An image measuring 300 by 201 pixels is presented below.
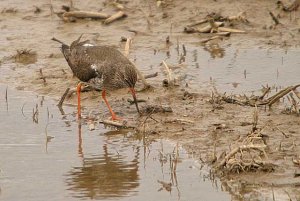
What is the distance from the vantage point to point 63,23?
1544 centimetres

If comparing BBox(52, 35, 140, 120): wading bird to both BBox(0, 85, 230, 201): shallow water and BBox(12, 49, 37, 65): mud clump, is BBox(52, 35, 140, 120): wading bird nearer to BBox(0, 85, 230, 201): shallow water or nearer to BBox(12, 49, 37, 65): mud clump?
BBox(0, 85, 230, 201): shallow water

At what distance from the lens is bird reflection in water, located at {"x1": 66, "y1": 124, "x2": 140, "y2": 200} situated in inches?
327

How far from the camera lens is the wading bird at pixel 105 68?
10.7 meters

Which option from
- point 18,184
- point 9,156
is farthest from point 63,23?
point 18,184

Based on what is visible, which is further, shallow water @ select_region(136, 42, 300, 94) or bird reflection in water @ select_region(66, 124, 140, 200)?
shallow water @ select_region(136, 42, 300, 94)

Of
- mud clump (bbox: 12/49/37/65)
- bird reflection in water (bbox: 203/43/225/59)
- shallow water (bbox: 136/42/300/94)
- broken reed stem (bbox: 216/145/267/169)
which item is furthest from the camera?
mud clump (bbox: 12/49/37/65)

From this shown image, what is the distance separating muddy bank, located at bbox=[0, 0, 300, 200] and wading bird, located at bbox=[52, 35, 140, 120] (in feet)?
1.36

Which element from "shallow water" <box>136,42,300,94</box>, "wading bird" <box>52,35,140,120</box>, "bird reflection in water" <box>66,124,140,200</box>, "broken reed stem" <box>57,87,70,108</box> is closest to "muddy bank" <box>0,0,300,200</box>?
"shallow water" <box>136,42,300,94</box>

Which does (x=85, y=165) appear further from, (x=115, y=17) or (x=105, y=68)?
(x=115, y=17)

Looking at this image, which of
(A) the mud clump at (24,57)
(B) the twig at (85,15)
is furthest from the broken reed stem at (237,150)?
(B) the twig at (85,15)

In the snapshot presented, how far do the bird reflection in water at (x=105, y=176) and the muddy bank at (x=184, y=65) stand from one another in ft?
2.57

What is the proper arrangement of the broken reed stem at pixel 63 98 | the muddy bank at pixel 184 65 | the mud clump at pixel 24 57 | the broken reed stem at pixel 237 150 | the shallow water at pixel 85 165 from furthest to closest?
1. the mud clump at pixel 24 57
2. the broken reed stem at pixel 63 98
3. the muddy bank at pixel 184 65
4. the broken reed stem at pixel 237 150
5. the shallow water at pixel 85 165

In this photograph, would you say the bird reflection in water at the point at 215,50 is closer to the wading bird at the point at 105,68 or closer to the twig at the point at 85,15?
the twig at the point at 85,15

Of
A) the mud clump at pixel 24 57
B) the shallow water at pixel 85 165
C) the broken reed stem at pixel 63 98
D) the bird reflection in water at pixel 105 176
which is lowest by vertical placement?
the bird reflection in water at pixel 105 176
